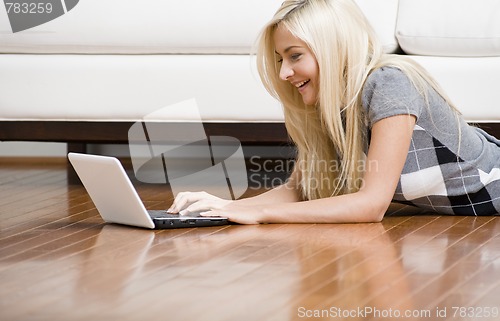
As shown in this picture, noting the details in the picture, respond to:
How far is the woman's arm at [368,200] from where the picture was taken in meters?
2.05

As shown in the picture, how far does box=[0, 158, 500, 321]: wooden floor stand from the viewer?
4.56 ft

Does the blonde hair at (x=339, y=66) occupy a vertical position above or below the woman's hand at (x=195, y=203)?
above

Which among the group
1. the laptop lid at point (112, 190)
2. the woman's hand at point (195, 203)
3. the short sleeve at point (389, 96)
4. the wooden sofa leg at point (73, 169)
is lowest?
the wooden sofa leg at point (73, 169)

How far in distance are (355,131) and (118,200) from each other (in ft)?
1.82

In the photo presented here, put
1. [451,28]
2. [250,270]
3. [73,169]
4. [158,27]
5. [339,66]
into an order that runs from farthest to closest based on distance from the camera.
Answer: [73,169] < [158,27] < [451,28] < [339,66] < [250,270]

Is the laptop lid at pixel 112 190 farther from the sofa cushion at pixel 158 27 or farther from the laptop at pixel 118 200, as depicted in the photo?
the sofa cushion at pixel 158 27

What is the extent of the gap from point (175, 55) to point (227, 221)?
0.93 m

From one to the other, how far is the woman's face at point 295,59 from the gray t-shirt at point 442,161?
13 cm

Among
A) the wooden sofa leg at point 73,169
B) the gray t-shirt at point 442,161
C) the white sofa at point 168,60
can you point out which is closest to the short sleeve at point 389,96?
the gray t-shirt at point 442,161

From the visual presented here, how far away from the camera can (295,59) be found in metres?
2.15

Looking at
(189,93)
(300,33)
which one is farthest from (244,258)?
(189,93)

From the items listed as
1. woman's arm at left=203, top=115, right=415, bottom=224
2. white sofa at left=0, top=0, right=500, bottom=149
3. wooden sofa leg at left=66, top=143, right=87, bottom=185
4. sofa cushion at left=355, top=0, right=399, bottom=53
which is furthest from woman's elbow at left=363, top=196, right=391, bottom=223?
wooden sofa leg at left=66, top=143, right=87, bottom=185

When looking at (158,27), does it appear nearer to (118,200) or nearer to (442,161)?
(118,200)

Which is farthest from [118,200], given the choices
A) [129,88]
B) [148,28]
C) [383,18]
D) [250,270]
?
[383,18]
